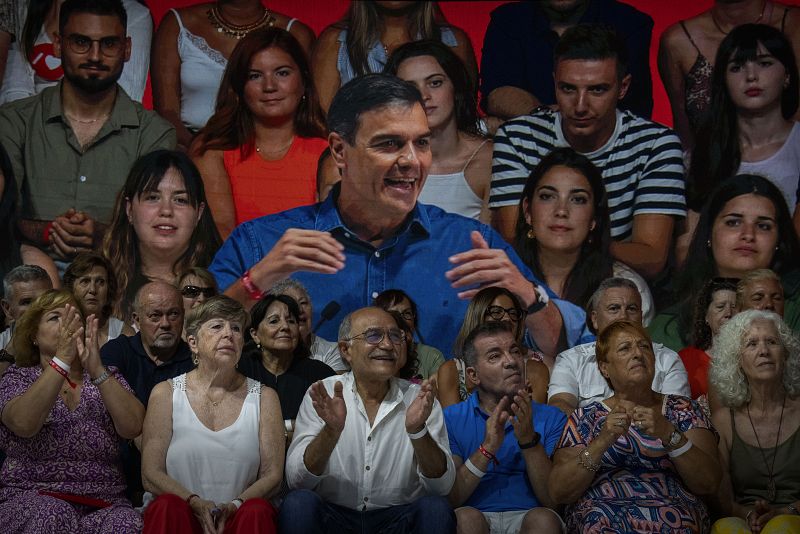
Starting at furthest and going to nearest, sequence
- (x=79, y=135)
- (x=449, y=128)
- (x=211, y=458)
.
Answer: (x=79, y=135) < (x=449, y=128) < (x=211, y=458)

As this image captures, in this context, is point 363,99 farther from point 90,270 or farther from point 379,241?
point 90,270

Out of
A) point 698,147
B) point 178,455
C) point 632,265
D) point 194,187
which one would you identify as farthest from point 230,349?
point 698,147

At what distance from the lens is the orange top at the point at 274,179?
5465 mm

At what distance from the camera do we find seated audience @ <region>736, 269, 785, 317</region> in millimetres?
4793

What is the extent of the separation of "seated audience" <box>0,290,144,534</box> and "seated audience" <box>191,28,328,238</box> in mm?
1634

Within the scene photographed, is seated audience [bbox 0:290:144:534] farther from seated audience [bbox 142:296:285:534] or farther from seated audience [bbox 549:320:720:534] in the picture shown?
seated audience [bbox 549:320:720:534]

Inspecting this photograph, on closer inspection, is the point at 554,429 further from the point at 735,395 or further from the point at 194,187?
the point at 194,187

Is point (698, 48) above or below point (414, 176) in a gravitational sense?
above

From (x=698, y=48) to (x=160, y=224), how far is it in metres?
2.85

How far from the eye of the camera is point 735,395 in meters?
4.09

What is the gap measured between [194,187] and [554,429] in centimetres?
236

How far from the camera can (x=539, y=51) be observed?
5562mm

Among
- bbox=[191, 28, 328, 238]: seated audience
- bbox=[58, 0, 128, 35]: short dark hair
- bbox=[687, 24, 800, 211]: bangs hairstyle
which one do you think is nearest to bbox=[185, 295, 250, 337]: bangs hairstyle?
bbox=[191, 28, 328, 238]: seated audience

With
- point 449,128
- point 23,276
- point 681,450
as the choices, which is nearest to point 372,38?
point 449,128
